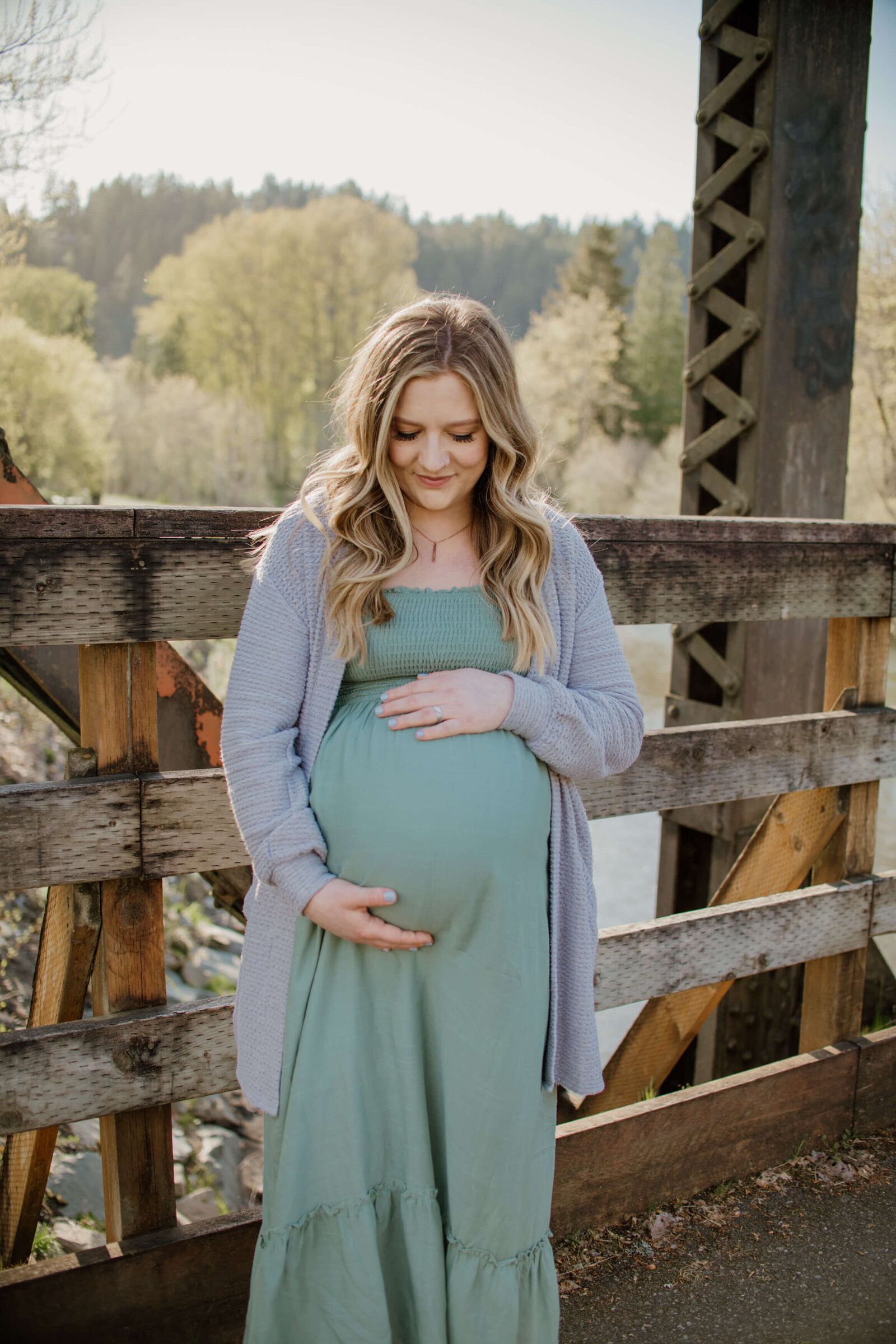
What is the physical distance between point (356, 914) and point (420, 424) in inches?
30.2

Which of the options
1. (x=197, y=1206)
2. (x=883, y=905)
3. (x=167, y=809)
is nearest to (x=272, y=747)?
(x=167, y=809)

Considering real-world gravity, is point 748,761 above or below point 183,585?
below

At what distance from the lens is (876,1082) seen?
2789mm

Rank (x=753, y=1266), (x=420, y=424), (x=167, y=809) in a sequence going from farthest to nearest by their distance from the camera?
(x=753, y=1266) → (x=167, y=809) → (x=420, y=424)

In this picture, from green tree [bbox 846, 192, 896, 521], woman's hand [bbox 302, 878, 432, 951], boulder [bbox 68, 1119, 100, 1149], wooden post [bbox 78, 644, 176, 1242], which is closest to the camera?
woman's hand [bbox 302, 878, 432, 951]

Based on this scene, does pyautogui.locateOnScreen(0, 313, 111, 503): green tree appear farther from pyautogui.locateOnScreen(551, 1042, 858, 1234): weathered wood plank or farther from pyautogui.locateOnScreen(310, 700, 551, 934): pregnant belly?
pyautogui.locateOnScreen(310, 700, 551, 934): pregnant belly

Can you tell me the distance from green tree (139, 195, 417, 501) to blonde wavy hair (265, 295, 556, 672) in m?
44.9

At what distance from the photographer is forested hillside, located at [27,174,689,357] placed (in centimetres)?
7881

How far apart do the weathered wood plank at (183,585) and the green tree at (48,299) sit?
13.5 metres

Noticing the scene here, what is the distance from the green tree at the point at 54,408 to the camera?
675 inches

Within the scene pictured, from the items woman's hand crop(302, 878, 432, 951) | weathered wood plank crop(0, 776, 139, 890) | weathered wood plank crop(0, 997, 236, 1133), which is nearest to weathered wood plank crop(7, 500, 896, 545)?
weathered wood plank crop(0, 776, 139, 890)

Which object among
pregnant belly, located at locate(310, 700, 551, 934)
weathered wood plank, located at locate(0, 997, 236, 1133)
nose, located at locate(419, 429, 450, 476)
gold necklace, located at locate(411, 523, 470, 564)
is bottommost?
weathered wood plank, located at locate(0, 997, 236, 1133)

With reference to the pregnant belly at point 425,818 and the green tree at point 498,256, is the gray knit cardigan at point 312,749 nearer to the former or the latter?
the pregnant belly at point 425,818

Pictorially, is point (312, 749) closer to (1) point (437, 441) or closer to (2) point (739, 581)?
(1) point (437, 441)
